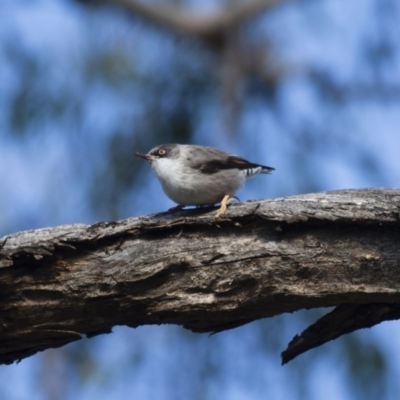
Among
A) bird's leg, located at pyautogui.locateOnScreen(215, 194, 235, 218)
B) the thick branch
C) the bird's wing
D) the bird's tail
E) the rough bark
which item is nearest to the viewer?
the rough bark

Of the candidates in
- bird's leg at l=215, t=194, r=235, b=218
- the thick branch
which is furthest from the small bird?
the thick branch

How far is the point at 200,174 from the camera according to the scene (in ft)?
20.5

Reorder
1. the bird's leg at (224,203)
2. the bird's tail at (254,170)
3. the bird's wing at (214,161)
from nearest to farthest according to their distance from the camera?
the bird's leg at (224,203) → the bird's wing at (214,161) → the bird's tail at (254,170)

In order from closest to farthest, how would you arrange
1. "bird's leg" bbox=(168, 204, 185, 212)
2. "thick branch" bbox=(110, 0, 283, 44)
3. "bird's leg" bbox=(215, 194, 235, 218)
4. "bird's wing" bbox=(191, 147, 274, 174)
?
"bird's leg" bbox=(215, 194, 235, 218), "bird's leg" bbox=(168, 204, 185, 212), "bird's wing" bbox=(191, 147, 274, 174), "thick branch" bbox=(110, 0, 283, 44)

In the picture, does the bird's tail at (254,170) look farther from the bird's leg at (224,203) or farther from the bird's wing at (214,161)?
the bird's leg at (224,203)

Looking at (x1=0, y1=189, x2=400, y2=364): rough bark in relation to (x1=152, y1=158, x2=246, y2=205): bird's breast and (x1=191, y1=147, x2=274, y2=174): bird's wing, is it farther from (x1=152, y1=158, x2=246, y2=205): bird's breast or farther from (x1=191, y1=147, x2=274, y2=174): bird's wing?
(x1=191, y1=147, x2=274, y2=174): bird's wing

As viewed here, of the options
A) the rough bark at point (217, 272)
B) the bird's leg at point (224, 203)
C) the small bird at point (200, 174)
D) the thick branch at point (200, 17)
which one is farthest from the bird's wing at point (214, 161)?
the thick branch at point (200, 17)

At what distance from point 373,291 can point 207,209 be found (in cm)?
135

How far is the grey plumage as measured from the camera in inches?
241

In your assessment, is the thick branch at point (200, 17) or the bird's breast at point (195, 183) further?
the thick branch at point (200, 17)

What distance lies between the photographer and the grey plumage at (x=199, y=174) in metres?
6.12

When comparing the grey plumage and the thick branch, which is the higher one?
the thick branch

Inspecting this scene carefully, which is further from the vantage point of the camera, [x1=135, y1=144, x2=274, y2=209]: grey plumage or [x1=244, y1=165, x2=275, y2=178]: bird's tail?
[x1=244, y1=165, x2=275, y2=178]: bird's tail

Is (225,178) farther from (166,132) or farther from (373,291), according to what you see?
(166,132)
